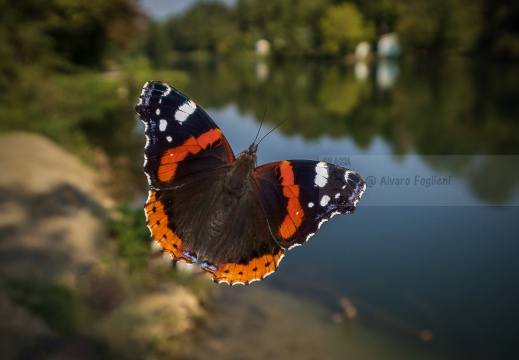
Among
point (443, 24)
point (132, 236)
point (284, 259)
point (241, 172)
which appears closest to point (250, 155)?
point (241, 172)

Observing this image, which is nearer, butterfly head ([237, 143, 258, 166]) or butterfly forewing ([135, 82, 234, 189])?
butterfly head ([237, 143, 258, 166])

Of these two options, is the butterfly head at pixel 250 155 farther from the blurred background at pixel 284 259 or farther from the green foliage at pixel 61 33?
the green foliage at pixel 61 33

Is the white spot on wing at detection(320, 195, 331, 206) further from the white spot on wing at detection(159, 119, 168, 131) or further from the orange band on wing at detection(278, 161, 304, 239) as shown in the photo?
the white spot on wing at detection(159, 119, 168, 131)

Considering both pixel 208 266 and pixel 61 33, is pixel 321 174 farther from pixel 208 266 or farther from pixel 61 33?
pixel 61 33

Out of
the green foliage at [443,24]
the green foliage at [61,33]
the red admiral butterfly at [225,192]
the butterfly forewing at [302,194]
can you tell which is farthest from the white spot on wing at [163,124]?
the green foliage at [443,24]

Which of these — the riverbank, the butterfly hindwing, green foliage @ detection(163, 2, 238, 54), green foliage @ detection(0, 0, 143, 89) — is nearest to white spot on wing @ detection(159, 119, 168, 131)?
the butterfly hindwing

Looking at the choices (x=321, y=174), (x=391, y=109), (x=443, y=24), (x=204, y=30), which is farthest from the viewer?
(x=443, y=24)

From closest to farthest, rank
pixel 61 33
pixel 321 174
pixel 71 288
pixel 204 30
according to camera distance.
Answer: pixel 321 174, pixel 204 30, pixel 71 288, pixel 61 33

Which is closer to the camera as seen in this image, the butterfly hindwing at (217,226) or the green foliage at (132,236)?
the butterfly hindwing at (217,226)
